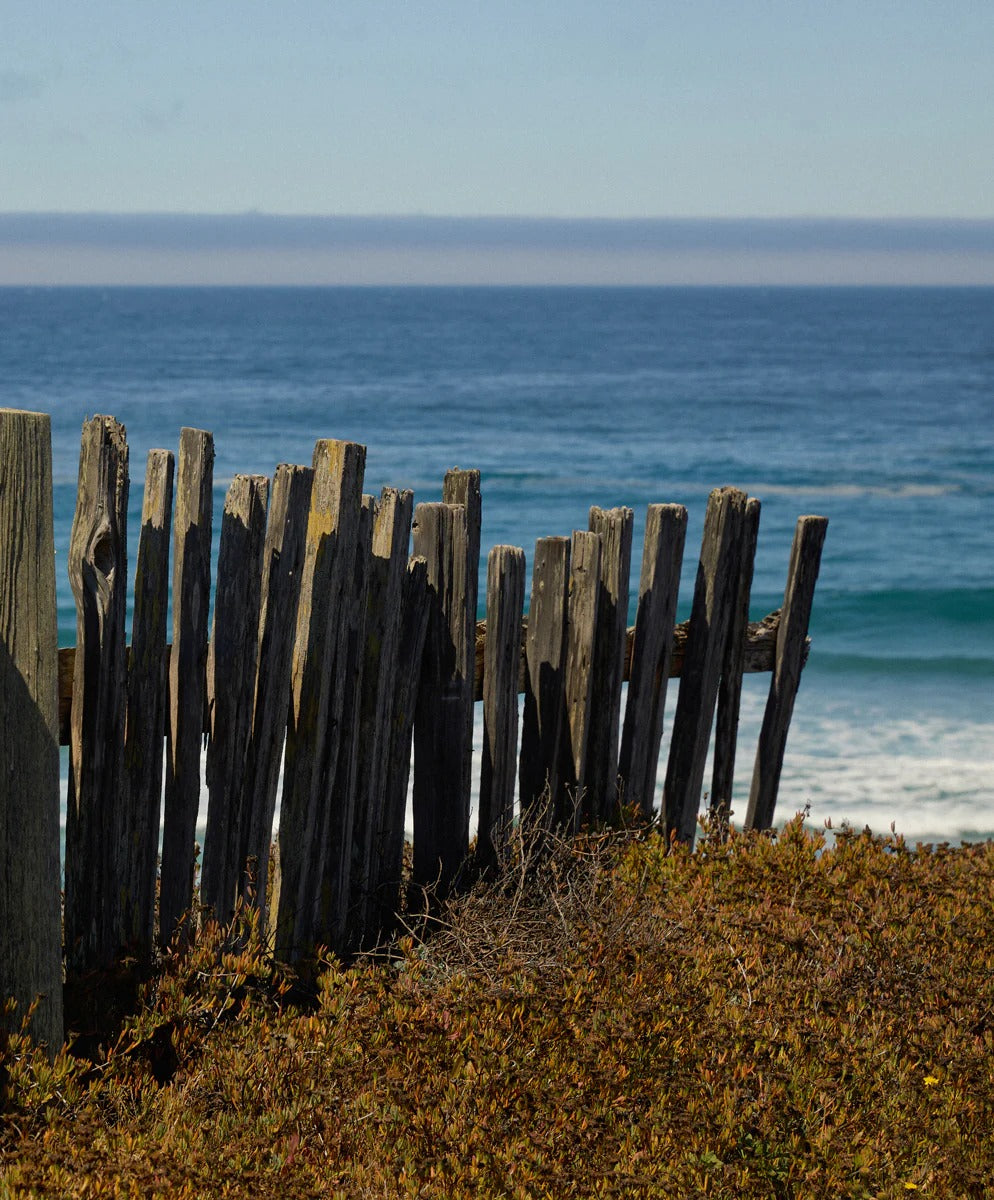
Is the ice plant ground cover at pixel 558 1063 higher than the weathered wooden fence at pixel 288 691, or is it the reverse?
the weathered wooden fence at pixel 288 691

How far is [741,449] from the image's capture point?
35969 mm

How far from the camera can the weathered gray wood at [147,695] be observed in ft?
12.6

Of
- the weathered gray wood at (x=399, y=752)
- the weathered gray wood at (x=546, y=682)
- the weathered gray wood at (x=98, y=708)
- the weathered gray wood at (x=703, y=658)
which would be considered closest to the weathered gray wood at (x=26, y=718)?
the weathered gray wood at (x=98, y=708)

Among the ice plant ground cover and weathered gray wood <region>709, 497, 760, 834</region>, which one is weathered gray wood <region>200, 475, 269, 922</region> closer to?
the ice plant ground cover

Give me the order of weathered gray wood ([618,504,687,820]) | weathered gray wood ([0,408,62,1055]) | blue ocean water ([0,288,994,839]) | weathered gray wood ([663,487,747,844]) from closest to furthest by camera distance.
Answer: weathered gray wood ([0,408,62,1055]) → weathered gray wood ([618,504,687,820]) → weathered gray wood ([663,487,747,844]) → blue ocean water ([0,288,994,839])

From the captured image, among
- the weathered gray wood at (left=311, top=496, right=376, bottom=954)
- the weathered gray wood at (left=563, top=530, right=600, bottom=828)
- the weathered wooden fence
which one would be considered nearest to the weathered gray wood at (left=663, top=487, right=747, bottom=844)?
the weathered wooden fence

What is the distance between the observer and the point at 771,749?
583 cm

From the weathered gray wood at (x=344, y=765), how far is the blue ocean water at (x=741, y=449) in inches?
224

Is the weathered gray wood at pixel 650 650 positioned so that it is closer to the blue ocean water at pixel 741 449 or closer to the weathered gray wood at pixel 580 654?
the weathered gray wood at pixel 580 654

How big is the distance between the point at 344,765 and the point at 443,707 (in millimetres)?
544

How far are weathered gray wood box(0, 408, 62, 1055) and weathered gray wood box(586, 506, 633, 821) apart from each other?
2.14m

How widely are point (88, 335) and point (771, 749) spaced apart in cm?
9219

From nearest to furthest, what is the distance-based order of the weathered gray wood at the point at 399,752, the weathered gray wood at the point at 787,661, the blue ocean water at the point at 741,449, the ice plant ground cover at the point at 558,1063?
the ice plant ground cover at the point at 558,1063 < the weathered gray wood at the point at 399,752 < the weathered gray wood at the point at 787,661 < the blue ocean water at the point at 741,449

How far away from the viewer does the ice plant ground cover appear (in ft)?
10.3
